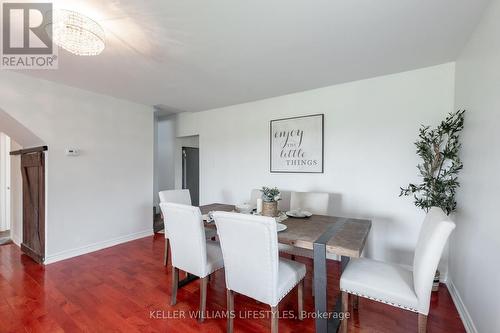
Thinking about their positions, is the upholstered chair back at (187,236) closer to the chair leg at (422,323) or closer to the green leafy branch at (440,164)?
the chair leg at (422,323)

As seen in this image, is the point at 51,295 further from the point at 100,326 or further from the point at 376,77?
the point at 376,77

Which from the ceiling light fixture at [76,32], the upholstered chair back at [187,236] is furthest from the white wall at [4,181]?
the upholstered chair back at [187,236]

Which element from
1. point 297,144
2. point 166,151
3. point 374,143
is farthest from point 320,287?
point 166,151

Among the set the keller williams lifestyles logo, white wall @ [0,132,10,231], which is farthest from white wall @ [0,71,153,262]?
white wall @ [0,132,10,231]

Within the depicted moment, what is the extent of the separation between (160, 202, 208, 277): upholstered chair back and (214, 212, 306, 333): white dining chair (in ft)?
0.90

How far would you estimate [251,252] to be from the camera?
61.7 inches

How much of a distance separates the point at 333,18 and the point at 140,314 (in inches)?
115

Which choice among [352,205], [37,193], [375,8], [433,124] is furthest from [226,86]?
[37,193]

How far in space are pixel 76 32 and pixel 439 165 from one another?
3.45 m

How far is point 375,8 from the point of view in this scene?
1.62 meters

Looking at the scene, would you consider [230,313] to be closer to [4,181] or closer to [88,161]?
A: [88,161]

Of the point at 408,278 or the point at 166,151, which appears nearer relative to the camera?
the point at 408,278

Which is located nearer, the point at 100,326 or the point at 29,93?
the point at 100,326

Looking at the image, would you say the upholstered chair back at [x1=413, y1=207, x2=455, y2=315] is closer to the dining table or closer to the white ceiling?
the dining table
